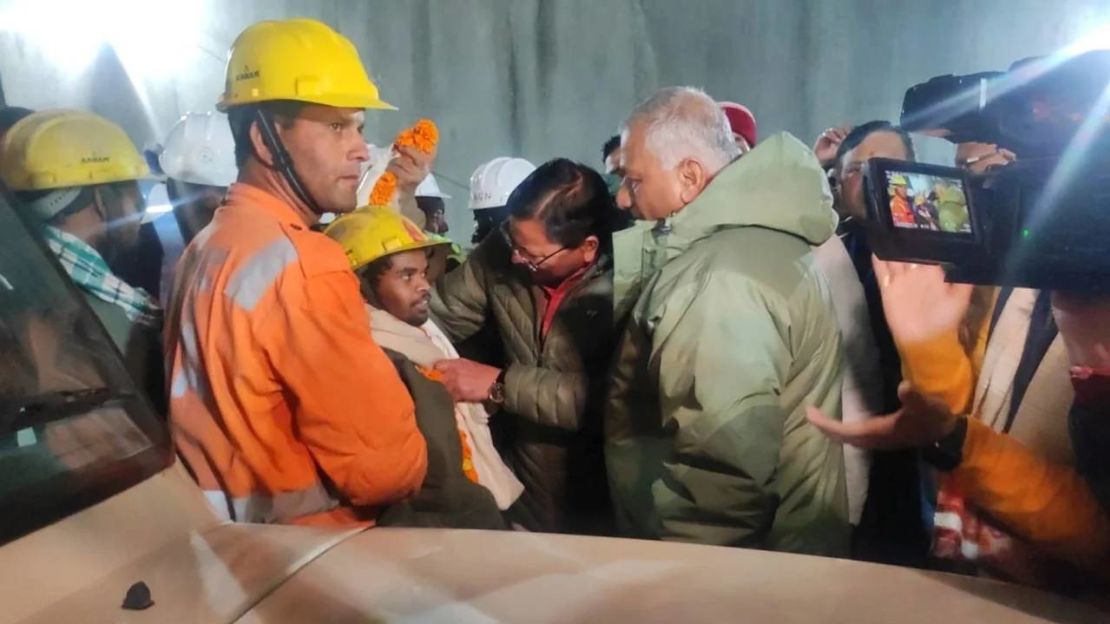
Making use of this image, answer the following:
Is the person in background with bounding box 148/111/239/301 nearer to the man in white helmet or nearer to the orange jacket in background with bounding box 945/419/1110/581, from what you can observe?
the man in white helmet

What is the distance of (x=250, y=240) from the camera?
190 cm

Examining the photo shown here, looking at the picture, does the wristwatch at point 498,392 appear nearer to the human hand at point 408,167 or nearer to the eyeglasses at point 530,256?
the eyeglasses at point 530,256

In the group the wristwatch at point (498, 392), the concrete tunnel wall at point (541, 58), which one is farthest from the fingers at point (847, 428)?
the concrete tunnel wall at point (541, 58)

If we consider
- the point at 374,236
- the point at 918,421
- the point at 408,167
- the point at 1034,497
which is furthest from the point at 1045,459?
the point at 408,167

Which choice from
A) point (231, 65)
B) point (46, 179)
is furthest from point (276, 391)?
point (46, 179)

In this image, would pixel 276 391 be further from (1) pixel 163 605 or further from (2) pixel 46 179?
(2) pixel 46 179

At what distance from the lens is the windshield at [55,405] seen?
4.09 feet

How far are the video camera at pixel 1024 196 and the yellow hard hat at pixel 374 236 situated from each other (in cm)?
189

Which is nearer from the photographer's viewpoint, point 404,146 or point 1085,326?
point 1085,326

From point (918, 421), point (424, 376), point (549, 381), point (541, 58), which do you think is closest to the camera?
point (918, 421)

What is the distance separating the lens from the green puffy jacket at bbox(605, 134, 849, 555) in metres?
1.93

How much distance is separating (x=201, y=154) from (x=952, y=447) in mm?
3161

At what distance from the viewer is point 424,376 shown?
8.04ft

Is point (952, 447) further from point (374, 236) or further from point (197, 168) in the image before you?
point (197, 168)
